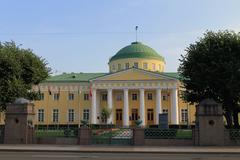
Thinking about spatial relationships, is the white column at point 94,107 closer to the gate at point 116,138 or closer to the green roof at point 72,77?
the green roof at point 72,77

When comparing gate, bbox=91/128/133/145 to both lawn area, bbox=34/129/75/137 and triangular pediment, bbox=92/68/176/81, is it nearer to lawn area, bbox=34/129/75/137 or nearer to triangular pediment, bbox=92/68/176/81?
lawn area, bbox=34/129/75/137

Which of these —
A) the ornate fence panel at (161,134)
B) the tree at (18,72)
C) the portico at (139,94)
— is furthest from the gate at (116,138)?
Result: the portico at (139,94)

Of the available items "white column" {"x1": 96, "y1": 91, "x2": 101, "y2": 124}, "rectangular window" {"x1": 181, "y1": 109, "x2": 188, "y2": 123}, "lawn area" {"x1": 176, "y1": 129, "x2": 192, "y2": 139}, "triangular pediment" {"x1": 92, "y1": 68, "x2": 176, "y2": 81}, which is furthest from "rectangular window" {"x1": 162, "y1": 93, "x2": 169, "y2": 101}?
"lawn area" {"x1": 176, "y1": 129, "x2": 192, "y2": 139}

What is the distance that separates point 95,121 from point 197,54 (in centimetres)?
4515

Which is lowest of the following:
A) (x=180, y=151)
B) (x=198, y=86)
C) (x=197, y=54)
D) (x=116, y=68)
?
(x=180, y=151)

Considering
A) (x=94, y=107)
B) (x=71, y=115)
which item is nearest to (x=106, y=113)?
(x=94, y=107)

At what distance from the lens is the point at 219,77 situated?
1177 inches

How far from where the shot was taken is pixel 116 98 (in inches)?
3066

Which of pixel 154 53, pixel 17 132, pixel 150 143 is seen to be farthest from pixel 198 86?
pixel 154 53

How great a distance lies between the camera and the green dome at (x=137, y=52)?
83688 millimetres

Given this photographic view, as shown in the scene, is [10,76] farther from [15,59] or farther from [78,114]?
[78,114]

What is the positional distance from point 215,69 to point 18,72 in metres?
19.0

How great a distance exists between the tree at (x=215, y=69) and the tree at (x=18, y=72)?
1567 centimetres

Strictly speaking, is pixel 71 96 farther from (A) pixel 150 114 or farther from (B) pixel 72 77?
(A) pixel 150 114
